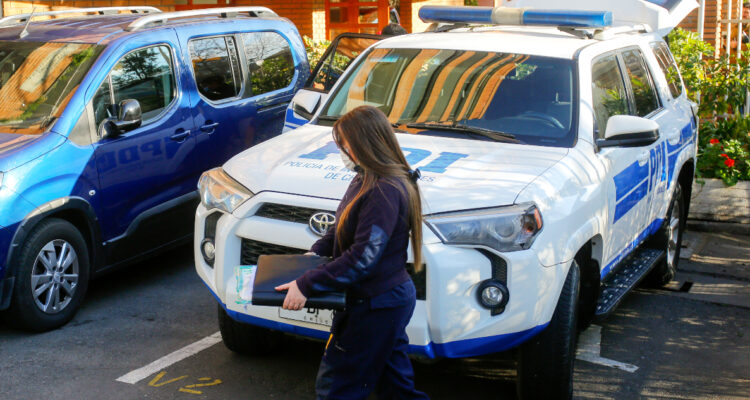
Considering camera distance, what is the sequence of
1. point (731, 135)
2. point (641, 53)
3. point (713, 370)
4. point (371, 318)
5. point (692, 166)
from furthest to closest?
point (731, 135)
point (692, 166)
point (641, 53)
point (713, 370)
point (371, 318)

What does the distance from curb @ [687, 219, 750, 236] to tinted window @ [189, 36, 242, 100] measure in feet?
14.9

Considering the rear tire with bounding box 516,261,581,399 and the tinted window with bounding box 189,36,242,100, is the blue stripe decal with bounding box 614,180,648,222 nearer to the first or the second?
the rear tire with bounding box 516,261,581,399

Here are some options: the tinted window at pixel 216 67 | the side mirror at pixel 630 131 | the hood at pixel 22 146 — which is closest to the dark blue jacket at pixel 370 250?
the side mirror at pixel 630 131

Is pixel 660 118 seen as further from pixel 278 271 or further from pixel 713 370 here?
pixel 278 271

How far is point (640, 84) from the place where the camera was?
20.3 feet

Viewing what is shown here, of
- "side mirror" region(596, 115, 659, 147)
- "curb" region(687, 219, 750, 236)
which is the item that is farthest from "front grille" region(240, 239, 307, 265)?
"curb" region(687, 219, 750, 236)

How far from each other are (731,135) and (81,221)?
6689mm

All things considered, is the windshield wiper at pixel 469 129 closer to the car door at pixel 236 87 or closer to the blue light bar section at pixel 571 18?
the blue light bar section at pixel 571 18

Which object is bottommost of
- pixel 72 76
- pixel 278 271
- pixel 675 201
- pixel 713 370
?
pixel 713 370

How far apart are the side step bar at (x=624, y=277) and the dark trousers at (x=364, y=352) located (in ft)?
5.86

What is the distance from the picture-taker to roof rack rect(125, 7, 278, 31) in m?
6.59

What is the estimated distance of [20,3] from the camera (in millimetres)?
10023

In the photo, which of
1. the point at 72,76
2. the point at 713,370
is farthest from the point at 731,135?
the point at 72,76

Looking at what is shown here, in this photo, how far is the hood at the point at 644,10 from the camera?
7172 millimetres
